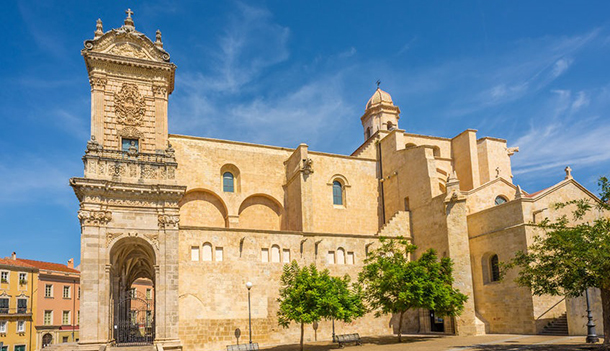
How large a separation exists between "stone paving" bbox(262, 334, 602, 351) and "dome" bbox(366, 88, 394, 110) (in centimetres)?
2380

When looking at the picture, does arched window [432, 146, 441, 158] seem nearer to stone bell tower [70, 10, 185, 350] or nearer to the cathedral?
the cathedral

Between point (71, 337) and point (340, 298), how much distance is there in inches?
1599

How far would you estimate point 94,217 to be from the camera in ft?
76.8

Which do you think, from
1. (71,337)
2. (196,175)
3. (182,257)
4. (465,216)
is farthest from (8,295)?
(465,216)

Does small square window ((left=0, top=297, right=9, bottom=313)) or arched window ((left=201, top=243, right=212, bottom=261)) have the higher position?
arched window ((left=201, top=243, right=212, bottom=261))

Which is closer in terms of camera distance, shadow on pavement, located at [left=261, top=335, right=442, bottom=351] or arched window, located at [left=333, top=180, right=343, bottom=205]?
shadow on pavement, located at [left=261, top=335, right=442, bottom=351]

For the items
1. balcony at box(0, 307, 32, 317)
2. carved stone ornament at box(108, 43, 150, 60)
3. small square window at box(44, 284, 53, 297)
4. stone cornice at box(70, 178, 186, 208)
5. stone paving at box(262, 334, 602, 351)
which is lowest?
stone paving at box(262, 334, 602, 351)

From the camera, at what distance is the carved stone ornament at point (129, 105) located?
27.0m

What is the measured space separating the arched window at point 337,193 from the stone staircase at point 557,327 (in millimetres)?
14904

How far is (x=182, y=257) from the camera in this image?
25891mm

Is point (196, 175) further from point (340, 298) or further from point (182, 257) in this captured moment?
point (340, 298)

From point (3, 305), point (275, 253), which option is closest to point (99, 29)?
point (275, 253)

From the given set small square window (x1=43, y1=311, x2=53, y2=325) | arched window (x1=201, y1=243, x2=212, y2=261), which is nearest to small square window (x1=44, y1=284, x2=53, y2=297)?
small square window (x1=43, y1=311, x2=53, y2=325)

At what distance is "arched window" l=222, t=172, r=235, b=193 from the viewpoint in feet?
112
